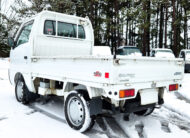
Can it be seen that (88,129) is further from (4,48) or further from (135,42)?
(135,42)

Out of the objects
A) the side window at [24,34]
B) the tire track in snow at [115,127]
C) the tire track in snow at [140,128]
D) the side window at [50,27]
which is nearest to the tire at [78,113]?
the tire track in snow at [115,127]

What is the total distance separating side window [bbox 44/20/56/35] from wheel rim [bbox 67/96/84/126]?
2174 mm

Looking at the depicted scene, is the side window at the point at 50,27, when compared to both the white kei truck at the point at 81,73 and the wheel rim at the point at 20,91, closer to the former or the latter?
the white kei truck at the point at 81,73

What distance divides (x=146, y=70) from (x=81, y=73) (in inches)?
43.1

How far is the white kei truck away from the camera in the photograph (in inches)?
112

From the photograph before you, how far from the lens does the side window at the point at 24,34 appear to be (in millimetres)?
5059

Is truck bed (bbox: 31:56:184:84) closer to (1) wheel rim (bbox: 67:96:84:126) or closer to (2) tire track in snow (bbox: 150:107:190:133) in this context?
(1) wheel rim (bbox: 67:96:84:126)

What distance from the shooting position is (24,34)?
17.3 feet

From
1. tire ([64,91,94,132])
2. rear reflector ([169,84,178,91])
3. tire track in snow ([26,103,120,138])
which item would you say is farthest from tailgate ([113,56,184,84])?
tire track in snow ([26,103,120,138])

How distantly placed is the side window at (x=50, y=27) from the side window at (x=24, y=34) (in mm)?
488

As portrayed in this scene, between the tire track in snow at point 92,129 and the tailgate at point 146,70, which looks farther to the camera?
the tire track in snow at point 92,129

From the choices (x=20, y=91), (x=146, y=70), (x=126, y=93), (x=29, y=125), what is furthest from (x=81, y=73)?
(x=20, y=91)

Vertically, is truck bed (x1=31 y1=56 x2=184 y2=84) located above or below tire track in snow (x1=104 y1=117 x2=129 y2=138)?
above

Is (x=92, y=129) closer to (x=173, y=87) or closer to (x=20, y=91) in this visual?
(x=173, y=87)
